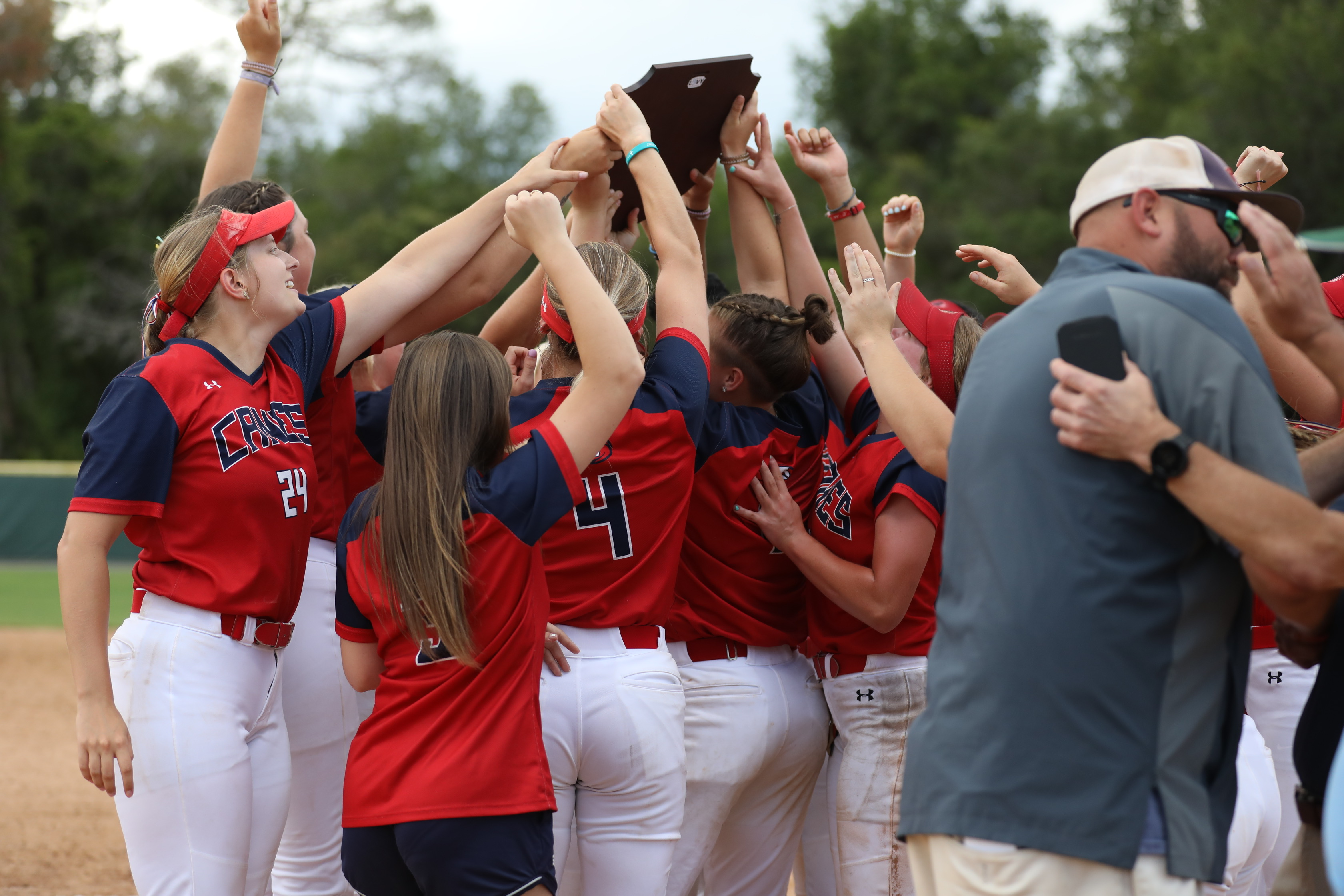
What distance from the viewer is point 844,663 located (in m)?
3.62

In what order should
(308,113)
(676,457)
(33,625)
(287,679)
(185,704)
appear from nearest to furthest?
(185,704), (676,457), (287,679), (33,625), (308,113)

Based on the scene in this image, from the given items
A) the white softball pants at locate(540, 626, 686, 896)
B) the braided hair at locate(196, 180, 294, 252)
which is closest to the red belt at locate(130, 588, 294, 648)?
the white softball pants at locate(540, 626, 686, 896)

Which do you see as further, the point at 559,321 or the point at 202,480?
the point at 559,321

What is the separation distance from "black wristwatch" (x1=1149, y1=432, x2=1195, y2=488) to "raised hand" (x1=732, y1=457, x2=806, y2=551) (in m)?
1.62

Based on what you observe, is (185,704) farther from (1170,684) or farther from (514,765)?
(1170,684)

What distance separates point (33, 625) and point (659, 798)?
14.0 meters

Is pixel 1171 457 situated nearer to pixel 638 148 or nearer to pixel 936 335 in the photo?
pixel 936 335

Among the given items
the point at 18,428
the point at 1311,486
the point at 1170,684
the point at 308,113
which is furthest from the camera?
the point at 308,113

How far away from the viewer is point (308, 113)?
129ft

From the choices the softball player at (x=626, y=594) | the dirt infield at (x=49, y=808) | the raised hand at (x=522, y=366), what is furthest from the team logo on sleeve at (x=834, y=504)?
the dirt infield at (x=49, y=808)

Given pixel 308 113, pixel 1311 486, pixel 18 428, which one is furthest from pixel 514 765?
pixel 308 113

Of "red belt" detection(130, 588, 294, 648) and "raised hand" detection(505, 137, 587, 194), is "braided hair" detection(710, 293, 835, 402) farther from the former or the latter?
"red belt" detection(130, 588, 294, 648)

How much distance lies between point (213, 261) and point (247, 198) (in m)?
0.35

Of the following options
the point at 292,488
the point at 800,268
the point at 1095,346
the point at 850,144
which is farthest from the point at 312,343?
the point at 850,144
